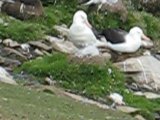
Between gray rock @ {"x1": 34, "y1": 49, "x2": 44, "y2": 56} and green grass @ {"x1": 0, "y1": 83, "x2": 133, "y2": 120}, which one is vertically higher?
green grass @ {"x1": 0, "y1": 83, "x2": 133, "y2": 120}

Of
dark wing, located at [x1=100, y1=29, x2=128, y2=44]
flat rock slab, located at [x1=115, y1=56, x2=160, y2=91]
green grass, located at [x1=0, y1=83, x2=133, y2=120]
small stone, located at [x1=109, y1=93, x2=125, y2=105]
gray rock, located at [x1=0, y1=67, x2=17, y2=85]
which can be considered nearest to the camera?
green grass, located at [x1=0, y1=83, x2=133, y2=120]

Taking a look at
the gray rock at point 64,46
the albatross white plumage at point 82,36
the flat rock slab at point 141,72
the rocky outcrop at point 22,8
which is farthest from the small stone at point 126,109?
the rocky outcrop at point 22,8

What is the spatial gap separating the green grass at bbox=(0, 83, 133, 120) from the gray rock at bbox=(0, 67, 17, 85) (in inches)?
24.9

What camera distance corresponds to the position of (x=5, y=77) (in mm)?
14984

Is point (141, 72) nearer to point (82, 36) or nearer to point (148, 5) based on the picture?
point (82, 36)

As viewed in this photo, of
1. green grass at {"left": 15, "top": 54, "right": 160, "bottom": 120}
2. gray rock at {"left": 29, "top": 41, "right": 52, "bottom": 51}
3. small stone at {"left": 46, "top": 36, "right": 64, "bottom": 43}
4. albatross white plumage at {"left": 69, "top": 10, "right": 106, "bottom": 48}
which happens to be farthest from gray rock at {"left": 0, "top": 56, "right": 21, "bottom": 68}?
albatross white plumage at {"left": 69, "top": 10, "right": 106, "bottom": 48}

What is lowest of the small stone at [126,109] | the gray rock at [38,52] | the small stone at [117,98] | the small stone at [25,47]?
the gray rock at [38,52]

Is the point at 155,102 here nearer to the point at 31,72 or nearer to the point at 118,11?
the point at 31,72

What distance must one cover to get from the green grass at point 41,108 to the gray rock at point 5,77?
632mm

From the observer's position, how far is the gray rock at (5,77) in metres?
14.5

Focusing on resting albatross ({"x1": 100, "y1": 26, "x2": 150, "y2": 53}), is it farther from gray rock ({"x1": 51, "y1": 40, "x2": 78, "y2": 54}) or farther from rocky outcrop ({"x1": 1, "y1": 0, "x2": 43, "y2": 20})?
rocky outcrop ({"x1": 1, "y1": 0, "x2": 43, "y2": 20})

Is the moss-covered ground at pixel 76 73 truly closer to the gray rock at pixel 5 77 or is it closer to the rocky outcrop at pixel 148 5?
the gray rock at pixel 5 77

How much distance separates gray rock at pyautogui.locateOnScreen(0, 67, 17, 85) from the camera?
47.7ft

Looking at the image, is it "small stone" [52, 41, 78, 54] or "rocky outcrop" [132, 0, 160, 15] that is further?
"rocky outcrop" [132, 0, 160, 15]
